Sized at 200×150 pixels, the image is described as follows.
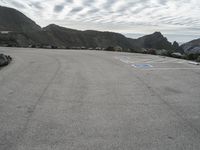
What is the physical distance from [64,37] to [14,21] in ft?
204

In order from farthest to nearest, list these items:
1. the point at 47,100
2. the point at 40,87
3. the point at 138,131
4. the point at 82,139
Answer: the point at 40,87 → the point at 47,100 → the point at 138,131 → the point at 82,139

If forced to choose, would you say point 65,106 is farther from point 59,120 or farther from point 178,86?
point 178,86

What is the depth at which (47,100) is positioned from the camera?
776cm

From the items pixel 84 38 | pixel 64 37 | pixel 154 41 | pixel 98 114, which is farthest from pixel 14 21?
pixel 98 114

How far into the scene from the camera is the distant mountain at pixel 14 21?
561 feet

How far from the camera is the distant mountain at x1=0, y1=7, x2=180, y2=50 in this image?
108 meters

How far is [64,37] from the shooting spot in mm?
129125

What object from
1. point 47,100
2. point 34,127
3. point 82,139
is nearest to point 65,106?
point 47,100

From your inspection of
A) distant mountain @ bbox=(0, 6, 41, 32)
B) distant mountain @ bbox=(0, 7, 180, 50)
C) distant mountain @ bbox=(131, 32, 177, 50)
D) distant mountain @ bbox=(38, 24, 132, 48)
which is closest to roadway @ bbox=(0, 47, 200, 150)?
distant mountain @ bbox=(0, 7, 180, 50)

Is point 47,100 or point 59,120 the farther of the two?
point 47,100

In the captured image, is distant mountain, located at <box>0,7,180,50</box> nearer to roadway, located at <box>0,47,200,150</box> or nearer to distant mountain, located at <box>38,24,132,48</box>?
distant mountain, located at <box>38,24,132,48</box>

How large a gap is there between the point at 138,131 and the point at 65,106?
2.32 metres

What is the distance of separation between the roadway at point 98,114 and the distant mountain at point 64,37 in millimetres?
76121

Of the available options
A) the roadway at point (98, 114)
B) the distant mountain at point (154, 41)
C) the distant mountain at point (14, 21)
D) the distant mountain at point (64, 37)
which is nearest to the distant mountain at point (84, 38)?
the distant mountain at point (64, 37)
